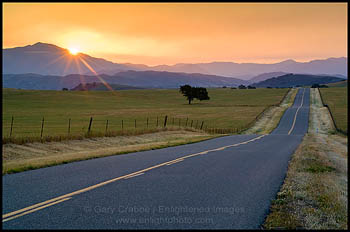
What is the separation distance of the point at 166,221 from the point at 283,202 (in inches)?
132

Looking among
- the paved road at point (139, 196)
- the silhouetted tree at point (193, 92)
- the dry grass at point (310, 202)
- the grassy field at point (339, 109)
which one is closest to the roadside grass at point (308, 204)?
the dry grass at point (310, 202)

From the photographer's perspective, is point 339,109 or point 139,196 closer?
point 139,196

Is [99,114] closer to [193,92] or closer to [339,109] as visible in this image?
[193,92]

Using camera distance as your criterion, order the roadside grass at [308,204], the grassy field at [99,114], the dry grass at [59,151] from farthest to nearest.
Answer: the grassy field at [99,114] → the dry grass at [59,151] → the roadside grass at [308,204]

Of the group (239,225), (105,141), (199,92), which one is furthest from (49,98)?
(239,225)

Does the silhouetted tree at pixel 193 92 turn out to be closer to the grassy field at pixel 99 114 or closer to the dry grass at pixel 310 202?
the grassy field at pixel 99 114

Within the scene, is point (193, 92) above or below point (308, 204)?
above

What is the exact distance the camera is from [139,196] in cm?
828

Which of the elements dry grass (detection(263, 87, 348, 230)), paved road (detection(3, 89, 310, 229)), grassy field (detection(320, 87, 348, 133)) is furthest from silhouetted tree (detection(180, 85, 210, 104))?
paved road (detection(3, 89, 310, 229))

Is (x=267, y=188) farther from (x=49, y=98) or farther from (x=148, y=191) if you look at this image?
(x=49, y=98)

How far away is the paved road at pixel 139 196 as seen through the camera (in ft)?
21.4

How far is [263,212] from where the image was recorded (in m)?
7.62

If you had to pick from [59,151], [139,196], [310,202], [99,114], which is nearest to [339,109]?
[99,114]

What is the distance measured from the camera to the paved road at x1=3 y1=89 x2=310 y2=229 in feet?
21.4
